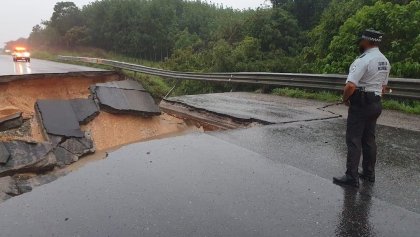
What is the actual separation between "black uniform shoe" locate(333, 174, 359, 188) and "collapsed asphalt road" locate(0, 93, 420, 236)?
0.10 m

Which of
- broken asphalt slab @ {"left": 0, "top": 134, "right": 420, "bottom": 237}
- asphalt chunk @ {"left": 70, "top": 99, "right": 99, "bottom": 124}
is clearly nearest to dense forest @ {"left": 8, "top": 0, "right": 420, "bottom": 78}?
asphalt chunk @ {"left": 70, "top": 99, "right": 99, "bottom": 124}

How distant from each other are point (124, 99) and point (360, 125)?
1010 cm

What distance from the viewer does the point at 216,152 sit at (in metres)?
5.27

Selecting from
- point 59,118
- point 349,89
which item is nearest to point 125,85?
point 59,118

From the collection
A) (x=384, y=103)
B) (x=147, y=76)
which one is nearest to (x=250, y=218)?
(x=384, y=103)

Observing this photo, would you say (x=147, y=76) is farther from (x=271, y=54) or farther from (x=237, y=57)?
(x=271, y=54)

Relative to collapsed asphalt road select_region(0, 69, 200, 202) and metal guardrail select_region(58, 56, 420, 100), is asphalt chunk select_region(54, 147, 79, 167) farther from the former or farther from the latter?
metal guardrail select_region(58, 56, 420, 100)

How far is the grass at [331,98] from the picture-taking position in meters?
7.86

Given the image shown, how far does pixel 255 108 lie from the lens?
28.7ft

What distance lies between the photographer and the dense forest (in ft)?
34.4

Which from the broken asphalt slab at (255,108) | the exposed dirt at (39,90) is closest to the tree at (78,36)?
the exposed dirt at (39,90)

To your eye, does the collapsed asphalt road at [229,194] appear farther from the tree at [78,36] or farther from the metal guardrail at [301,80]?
the tree at [78,36]

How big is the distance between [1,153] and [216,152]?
217 inches

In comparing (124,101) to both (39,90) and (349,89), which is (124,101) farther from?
(349,89)
